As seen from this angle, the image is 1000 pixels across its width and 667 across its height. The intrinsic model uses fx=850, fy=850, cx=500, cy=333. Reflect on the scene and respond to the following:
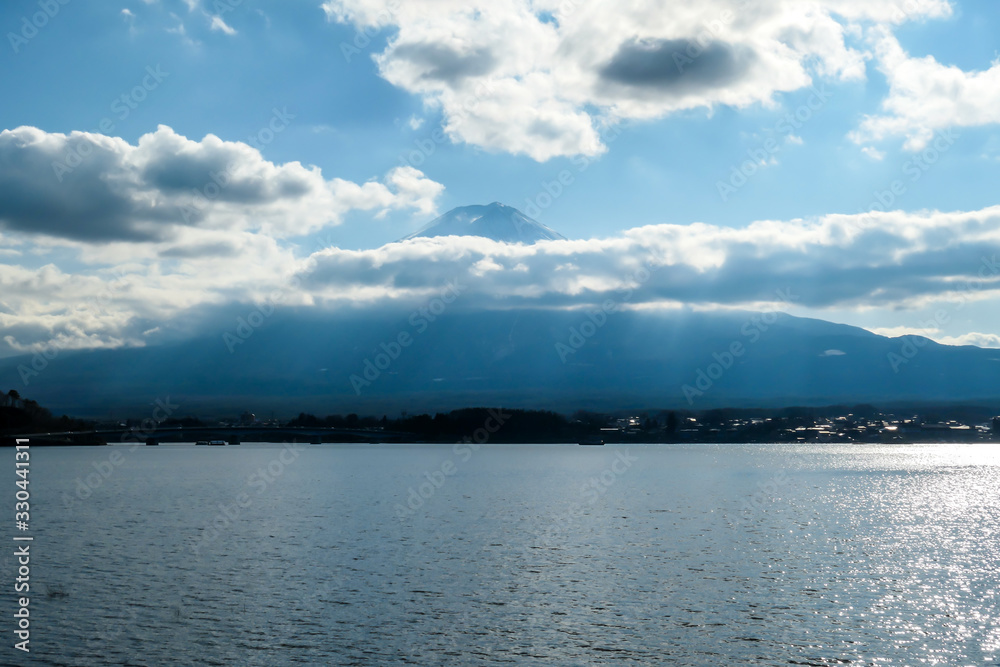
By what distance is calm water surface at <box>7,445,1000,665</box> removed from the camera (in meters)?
28.9

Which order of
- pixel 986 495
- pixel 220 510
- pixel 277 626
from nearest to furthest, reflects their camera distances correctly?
pixel 277 626 → pixel 220 510 → pixel 986 495

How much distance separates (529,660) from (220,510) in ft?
171

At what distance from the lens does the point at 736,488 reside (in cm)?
10288

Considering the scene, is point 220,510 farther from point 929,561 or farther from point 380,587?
point 929,561

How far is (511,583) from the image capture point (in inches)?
1572

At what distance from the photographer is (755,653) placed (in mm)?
28297

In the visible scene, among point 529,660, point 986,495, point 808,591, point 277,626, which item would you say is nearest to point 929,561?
point 808,591

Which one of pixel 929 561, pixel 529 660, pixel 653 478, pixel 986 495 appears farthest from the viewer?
pixel 653 478

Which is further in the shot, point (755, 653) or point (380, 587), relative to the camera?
point (380, 587)

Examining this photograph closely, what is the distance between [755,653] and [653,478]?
9669cm

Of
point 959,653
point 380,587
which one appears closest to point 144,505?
point 380,587

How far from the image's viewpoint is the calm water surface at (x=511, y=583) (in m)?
28.9

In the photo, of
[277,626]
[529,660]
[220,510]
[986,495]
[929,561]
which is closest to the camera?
[529,660]

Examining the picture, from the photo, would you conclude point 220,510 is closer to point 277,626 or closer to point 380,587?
point 380,587
